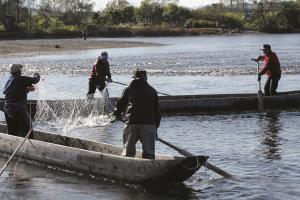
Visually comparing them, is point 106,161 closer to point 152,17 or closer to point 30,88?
point 30,88

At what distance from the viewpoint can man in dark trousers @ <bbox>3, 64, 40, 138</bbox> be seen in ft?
43.4

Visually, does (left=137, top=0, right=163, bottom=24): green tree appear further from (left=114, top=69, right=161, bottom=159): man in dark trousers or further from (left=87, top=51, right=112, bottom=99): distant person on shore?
(left=114, top=69, right=161, bottom=159): man in dark trousers

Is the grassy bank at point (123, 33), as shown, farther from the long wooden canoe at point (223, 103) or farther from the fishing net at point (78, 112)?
the fishing net at point (78, 112)

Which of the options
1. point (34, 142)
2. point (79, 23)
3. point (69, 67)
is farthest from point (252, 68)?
point (79, 23)

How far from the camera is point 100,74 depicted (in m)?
18.9

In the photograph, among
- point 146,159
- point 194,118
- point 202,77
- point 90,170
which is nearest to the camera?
point 146,159

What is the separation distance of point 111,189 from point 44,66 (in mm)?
33258

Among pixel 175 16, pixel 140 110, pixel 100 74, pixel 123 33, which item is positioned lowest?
pixel 123 33

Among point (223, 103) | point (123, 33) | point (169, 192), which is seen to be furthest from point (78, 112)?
point (123, 33)

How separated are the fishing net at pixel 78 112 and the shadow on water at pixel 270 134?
14.7ft

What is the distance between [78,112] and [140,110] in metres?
8.59

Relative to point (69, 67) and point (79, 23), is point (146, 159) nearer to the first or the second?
point (69, 67)

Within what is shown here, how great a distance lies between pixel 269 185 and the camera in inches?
441

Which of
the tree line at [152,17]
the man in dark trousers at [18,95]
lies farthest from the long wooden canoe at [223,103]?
the tree line at [152,17]
